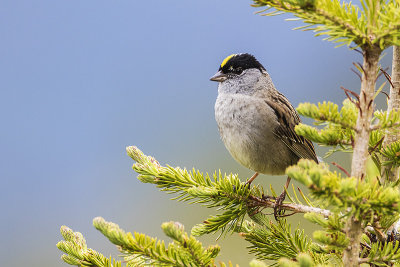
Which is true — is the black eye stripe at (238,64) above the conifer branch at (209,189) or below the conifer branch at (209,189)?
above

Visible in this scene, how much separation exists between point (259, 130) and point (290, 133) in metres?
0.24

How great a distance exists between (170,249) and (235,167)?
8.49 metres

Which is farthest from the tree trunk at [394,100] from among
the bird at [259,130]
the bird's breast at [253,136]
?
the bird's breast at [253,136]

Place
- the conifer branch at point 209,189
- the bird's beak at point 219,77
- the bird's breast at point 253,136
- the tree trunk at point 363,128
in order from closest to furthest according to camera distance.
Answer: the tree trunk at point 363,128, the conifer branch at point 209,189, the bird's breast at point 253,136, the bird's beak at point 219,77

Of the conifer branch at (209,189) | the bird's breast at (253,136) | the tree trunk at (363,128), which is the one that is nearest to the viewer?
the tree trunk at (363,128)

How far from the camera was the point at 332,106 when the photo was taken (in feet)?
4.49

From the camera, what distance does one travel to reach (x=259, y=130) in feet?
9.70

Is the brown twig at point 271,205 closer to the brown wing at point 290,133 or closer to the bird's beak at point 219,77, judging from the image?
the brown wing at point 290,133

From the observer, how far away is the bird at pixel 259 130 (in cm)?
294

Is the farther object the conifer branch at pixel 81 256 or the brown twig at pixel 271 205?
the brown twig at pixel 271 205

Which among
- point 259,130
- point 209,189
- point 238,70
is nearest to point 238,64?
point 238,70

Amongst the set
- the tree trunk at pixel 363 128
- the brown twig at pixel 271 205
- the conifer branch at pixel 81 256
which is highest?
the tree trunk at pixel 363 128

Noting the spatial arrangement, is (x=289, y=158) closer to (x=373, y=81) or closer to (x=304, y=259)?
(x=373, y=81)

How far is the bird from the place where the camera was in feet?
9.65
